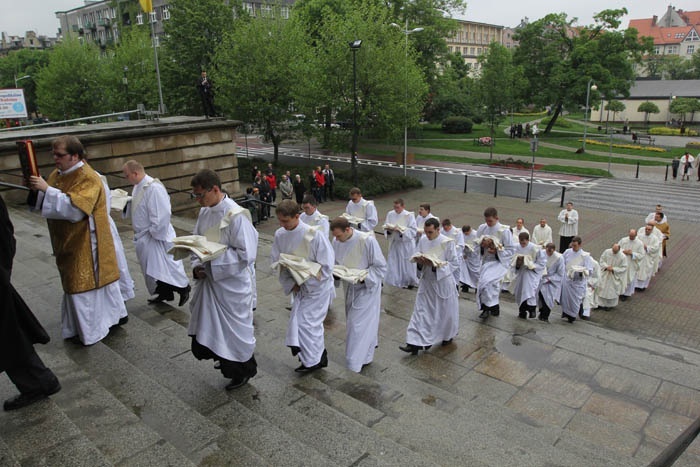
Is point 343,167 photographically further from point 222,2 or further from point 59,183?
point 59,183

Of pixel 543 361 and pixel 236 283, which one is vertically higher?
pixel 236 283

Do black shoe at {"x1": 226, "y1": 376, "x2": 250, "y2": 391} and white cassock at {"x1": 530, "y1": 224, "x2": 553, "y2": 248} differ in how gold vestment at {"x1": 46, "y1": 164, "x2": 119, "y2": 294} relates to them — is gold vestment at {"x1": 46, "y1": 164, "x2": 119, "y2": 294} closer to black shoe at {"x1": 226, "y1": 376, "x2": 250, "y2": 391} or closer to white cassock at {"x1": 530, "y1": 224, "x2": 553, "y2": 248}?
black shoe at {"x1": 226, "y1": 376, "x2": 250, "y2": 391}

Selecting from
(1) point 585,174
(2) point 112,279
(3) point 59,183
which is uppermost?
(3) point 59,183

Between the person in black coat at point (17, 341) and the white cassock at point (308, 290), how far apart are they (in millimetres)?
2322

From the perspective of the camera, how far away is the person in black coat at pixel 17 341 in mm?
4176

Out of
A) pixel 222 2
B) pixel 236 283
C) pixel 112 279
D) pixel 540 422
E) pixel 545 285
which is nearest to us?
pixel 236 283

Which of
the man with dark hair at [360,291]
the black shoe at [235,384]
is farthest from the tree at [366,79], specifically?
the black shoe at [235,384]

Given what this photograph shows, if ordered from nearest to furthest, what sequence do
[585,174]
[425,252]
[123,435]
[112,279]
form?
[123,435], [112,279], [425,252], [585,174]

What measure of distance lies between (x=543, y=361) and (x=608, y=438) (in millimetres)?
2179

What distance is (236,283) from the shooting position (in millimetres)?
4938

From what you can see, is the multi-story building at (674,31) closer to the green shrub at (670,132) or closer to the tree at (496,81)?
the green shrub at (670,132)

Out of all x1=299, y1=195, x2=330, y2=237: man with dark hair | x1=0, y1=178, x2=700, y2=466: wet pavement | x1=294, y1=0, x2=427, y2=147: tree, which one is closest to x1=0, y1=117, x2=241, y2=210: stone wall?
x1=0, y1=178, x2=700, y2=466: wet pavement

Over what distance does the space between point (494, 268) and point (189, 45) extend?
28.9 m

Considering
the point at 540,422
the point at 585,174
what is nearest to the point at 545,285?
the point at 540,422
